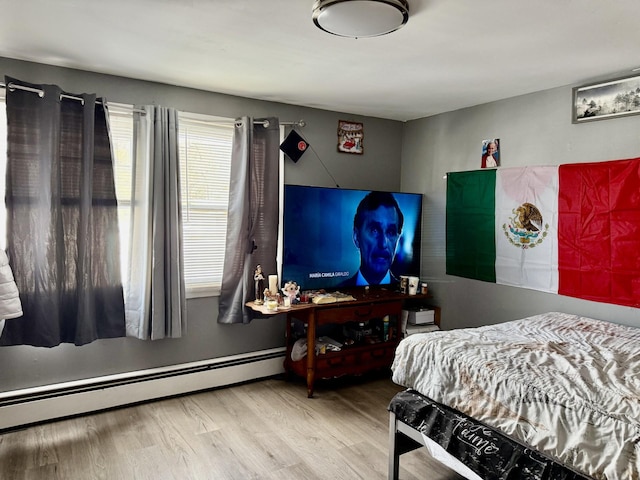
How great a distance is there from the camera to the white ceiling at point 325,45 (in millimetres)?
2039

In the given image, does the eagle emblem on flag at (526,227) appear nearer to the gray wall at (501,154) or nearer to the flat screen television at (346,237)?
the gray wall at (501,154)

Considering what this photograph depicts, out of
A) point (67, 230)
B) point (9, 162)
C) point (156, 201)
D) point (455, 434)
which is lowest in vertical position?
point (455, 434)

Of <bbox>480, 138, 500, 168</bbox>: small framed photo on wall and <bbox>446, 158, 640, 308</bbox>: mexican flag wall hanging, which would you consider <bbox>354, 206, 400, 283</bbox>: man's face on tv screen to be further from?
<bbox>480, 138, 500, 168</bbox>: small framed photo on wall

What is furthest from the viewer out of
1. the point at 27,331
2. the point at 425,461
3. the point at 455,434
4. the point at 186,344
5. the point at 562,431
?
the point at 186,344

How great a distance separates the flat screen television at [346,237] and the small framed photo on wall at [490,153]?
726mm

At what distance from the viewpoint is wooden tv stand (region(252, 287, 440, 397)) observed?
3449 millimetres

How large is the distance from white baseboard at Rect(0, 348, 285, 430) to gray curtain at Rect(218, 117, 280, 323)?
1.32ft

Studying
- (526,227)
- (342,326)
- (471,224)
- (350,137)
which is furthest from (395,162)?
(342,326)

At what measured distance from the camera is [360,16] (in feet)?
6.43

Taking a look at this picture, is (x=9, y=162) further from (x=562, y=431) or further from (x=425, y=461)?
(x=562, y=431)

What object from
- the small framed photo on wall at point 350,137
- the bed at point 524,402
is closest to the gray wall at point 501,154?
the small framed photo on wall at point 350,137

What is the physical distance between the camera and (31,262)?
2789 millimetres

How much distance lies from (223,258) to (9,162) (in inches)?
60.7

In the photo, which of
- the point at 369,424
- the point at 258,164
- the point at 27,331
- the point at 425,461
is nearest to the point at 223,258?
the point at 258,164
